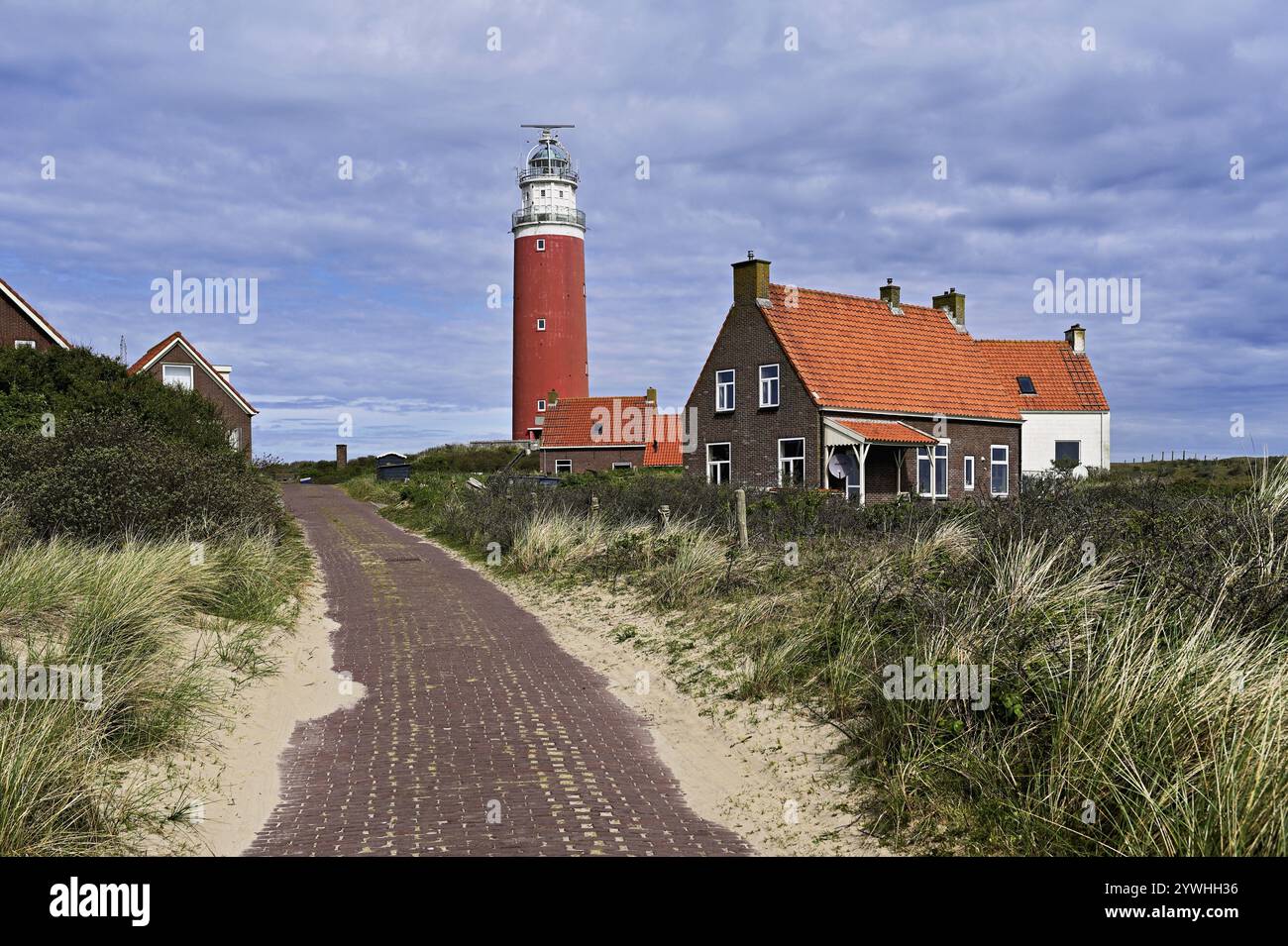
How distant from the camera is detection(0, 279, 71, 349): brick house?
32875 millimetres

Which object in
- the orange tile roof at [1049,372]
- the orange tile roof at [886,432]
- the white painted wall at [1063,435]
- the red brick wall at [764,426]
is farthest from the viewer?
the orange tile roof at [1049,372]

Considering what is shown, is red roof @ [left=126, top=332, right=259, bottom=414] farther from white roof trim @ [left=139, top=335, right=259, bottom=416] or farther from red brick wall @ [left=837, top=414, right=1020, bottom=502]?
red brick wall @ [left=837, top=414, right=1020, bottom=502]

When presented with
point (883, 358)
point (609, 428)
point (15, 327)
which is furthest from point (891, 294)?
point (15, 327)

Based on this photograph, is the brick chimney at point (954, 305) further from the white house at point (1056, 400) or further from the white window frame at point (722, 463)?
the white window frame at point (722, 463)

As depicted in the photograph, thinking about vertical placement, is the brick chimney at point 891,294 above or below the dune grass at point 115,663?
above

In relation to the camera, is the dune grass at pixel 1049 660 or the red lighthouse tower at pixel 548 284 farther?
the red lighthouse tower at pixel 548 284

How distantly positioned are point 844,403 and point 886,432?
1545mm

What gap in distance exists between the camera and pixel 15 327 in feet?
109

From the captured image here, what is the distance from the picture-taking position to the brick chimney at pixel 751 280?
3091cm

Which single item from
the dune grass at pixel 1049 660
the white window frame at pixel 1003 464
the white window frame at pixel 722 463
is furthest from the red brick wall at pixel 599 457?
the dune grass at pixel 1049 660

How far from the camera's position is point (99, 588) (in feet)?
30.3

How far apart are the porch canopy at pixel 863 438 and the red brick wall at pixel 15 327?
2611 cm

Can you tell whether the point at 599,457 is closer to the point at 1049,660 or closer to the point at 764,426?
the point at 764,426

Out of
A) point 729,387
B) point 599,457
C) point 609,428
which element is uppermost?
point 609,428
